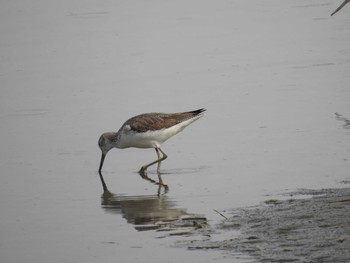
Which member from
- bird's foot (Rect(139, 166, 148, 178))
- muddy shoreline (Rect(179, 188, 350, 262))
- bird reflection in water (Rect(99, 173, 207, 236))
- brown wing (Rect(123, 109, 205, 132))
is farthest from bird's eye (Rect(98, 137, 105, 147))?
muddy shoreline (Rect(179, 188, 350, 262))

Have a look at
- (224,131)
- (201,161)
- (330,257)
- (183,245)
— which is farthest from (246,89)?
(330,257)

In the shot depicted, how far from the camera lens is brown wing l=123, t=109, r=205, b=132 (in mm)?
10945

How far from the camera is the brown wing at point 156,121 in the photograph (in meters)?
10.9

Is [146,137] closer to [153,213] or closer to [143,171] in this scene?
[143,171]

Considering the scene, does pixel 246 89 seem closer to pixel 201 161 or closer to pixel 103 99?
pixel 103 99

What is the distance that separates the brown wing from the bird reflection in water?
4.46 ft

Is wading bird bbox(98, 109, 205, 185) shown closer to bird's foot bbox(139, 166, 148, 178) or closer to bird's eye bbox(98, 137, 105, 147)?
bird's eye bbox(98, 137, 105, 147)

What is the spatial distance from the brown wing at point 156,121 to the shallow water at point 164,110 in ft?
1.62

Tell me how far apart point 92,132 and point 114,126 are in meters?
0.40

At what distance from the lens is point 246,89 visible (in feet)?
46.3

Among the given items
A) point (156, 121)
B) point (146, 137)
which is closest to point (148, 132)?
point (146, 137)

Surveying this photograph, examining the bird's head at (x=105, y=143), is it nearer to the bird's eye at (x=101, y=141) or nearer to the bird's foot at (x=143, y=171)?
the bird's eye at (x=101, y=141)

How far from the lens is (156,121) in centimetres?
1100

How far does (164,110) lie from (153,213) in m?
4.73
